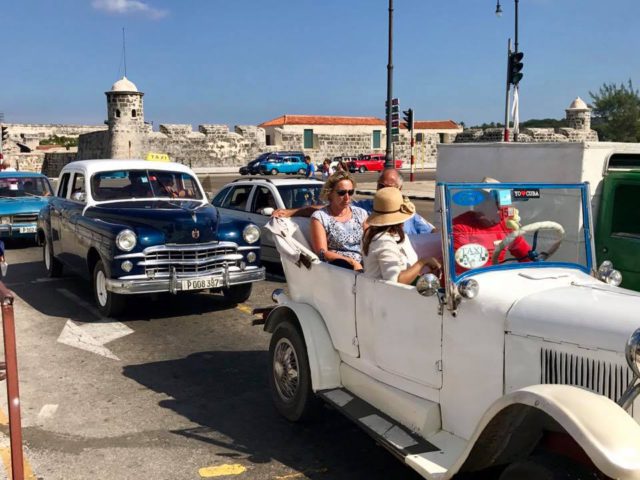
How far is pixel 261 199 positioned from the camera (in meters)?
10.7

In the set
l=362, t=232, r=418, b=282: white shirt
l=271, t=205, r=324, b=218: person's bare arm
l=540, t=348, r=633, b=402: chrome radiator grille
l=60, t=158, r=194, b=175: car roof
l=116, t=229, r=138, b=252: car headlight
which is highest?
l=60, t=158, r=194, b=175: car roof

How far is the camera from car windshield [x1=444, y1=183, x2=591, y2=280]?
3.39 m

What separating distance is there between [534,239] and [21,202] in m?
12.0

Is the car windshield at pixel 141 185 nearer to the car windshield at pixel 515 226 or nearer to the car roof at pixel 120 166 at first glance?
the car roof at pixel 120 166

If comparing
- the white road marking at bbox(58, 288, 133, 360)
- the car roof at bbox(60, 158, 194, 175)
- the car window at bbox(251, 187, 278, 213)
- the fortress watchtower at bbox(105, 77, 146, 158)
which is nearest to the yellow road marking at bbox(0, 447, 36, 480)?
the white road marking at bbox(58, 288, 133, 360)

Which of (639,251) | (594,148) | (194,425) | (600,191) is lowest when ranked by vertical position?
(194,425)

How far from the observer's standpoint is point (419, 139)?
2203 inches

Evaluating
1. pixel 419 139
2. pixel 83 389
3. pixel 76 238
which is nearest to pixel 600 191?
pixel 83 389

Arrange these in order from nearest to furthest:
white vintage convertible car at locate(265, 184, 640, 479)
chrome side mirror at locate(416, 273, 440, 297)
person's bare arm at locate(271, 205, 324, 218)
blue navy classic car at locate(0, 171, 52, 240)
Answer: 1. white vintage convertible car at locate(265, 184, 640, 479)
2. chrome side mirror at locate(416, 273, 440, 297)
3. person's bare arm at locate(271, 205, 324, 218)
4. blue navy classic car at locate(0, 171, 52, 240)

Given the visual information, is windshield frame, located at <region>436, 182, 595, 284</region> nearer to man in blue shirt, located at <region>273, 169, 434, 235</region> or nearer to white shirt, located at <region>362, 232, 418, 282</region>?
white shirt, located at <region>362, 232, 418, 282</region>


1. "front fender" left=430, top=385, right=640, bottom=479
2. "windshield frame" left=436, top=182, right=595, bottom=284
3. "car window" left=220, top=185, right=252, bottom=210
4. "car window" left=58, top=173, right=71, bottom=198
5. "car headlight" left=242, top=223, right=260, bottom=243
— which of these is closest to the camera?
"front fender" left=430, top=385, right=640, bottom=479

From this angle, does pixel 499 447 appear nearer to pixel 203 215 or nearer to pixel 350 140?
pixel 203 215

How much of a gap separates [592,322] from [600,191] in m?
4.57

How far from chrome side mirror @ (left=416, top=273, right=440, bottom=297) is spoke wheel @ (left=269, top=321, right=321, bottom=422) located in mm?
Result: 1435
